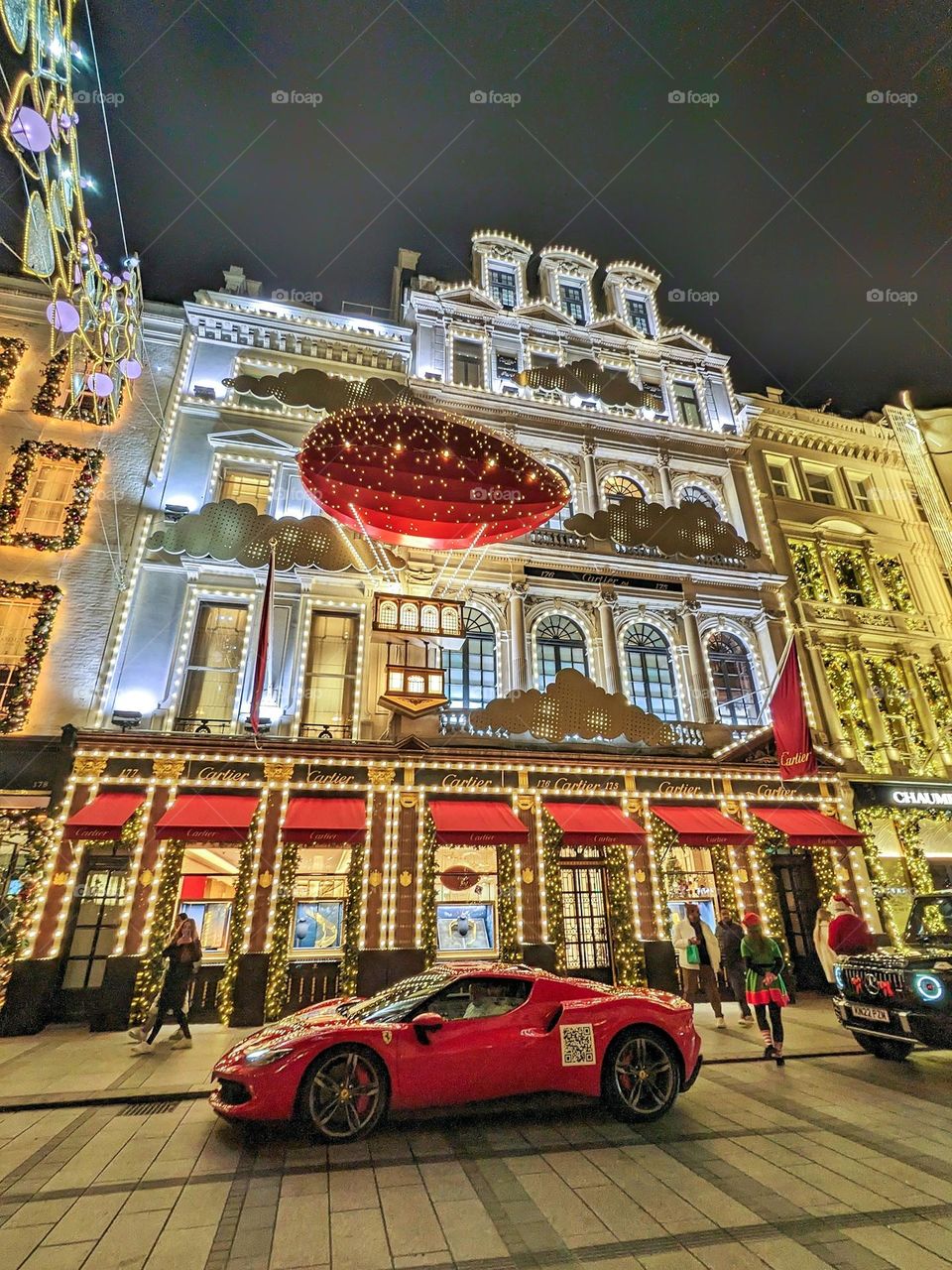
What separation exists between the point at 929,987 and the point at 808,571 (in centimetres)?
1373

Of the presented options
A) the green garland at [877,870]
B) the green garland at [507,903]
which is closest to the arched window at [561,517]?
the green garland at [507,903]

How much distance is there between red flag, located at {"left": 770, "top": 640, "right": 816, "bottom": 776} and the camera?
40.4 ft

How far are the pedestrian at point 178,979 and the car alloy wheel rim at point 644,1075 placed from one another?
670 centimetres

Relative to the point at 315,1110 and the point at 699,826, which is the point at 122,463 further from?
the point at 699,826

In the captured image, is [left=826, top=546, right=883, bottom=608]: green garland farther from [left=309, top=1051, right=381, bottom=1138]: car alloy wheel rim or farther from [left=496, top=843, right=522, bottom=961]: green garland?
[left=309, top=1051, right=381, bottom=1138]: car alloy wheel rim

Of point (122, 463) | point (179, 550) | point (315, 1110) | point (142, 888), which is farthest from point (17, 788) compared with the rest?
point (315, 1110)

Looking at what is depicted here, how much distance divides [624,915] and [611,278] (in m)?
20.8

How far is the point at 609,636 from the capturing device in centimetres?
1564

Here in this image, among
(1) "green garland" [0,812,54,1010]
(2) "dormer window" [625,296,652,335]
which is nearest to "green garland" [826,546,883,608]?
(2) "dormer window" [625,296,652,335]

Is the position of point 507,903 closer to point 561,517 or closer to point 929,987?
point 929,987

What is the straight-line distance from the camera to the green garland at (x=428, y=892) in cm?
1165

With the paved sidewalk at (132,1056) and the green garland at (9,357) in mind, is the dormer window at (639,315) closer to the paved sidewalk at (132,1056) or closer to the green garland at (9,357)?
the green garland at (9,357)

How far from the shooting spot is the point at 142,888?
10977 millimetres

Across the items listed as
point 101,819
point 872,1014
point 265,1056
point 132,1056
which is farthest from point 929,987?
point 101,819
